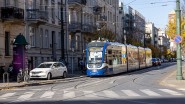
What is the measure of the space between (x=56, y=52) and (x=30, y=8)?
10.0m

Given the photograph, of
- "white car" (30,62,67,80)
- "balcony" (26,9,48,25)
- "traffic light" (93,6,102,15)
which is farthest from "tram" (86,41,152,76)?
"traffic light" (93,6,102,15)

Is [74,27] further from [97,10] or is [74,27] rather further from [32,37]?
[97,10]

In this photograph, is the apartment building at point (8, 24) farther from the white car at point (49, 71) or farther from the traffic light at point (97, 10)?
the traffic light at point (97, 10)

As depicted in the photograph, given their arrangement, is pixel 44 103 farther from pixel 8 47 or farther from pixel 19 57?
pixel 8 47

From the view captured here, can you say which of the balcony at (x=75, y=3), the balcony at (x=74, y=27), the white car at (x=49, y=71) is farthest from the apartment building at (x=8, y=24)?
the balcony at (x=75, y=3)

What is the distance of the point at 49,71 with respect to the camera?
3784 cm

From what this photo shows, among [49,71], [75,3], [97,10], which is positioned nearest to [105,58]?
[49,71]

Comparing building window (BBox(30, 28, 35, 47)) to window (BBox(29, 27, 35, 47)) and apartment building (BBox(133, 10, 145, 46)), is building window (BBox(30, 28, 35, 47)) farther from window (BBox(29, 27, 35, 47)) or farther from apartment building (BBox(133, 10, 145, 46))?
apartment building (BBox(133, 10, 145, 46))

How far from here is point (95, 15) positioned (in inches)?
2943

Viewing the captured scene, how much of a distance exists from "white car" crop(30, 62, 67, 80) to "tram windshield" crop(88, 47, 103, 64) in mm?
2810

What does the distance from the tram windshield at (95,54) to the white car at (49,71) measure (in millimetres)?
2810

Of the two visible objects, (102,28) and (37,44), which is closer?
(37,44)

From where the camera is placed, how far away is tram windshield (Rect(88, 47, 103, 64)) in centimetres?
4119

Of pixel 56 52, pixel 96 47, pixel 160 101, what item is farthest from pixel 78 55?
pixel 160 101
